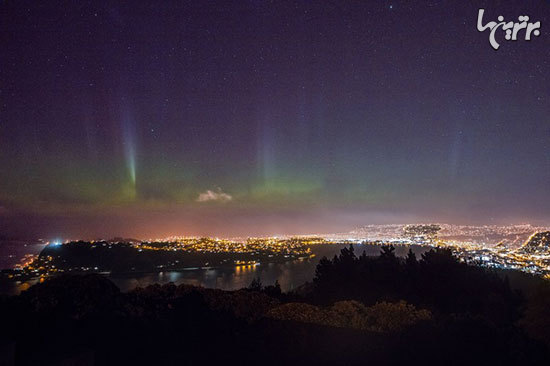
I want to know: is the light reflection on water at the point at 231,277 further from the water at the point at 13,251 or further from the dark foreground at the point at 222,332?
the dark foreground at the point at 222,332

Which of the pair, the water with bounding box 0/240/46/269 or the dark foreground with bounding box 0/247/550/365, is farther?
the water with bounding box 0/240/46/269

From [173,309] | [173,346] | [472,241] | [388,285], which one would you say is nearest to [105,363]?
[173,346]

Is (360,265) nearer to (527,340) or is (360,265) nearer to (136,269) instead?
(527,340)

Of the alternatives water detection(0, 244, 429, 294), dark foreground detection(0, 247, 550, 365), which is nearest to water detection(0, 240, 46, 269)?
water detection(0, 244, 429, 294)

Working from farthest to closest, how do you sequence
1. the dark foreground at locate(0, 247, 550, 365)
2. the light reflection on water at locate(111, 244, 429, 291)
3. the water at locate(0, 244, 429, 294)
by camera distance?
the light reflection on water at locate(111, 244, 429, 291), the water at locate(0, 244, 429, 294), the dark foreground at locate(0, 247, 550, 365)

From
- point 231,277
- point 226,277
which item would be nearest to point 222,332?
point 231,277

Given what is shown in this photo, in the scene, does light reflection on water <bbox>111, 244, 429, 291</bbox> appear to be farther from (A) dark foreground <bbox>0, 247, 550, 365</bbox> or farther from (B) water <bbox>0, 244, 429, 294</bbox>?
(A) dark foreground <bbox>0, 247, 550, 365</bbox>

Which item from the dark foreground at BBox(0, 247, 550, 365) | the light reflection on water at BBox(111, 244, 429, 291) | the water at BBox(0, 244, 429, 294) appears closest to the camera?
the dark foreground at BBox(0, 247, 550, 365)

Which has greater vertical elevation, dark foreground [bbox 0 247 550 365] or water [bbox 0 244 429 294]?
dark foreground [bbox 0 247 550 365]

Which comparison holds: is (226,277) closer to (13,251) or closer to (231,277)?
(231,277)

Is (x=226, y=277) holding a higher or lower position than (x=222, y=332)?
lower

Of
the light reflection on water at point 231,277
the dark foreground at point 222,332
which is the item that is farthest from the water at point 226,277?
the dark foreground at point 222,332
